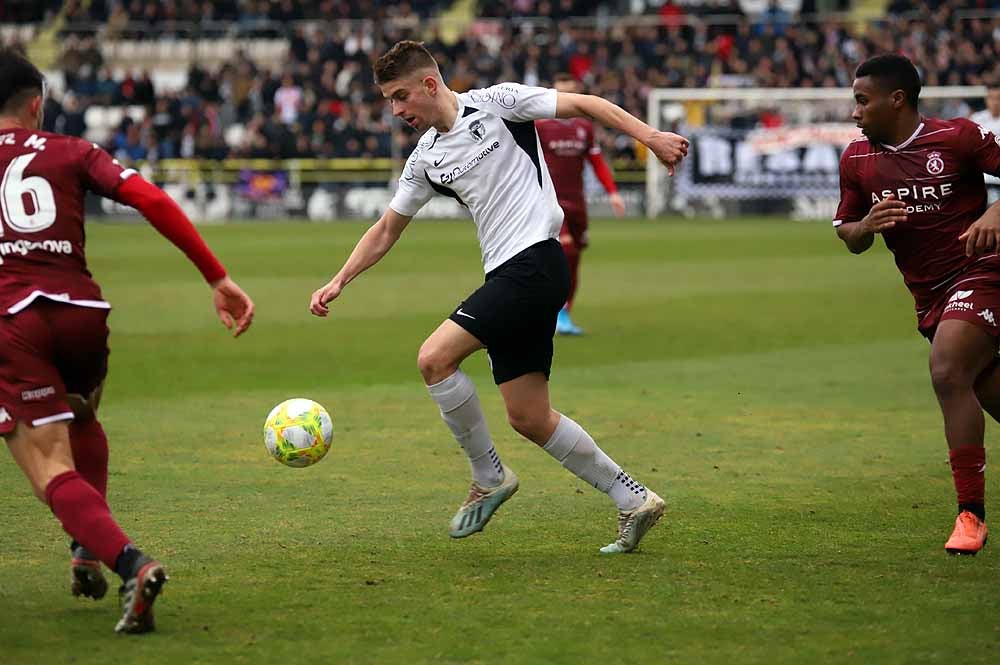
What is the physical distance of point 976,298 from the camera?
644 cm

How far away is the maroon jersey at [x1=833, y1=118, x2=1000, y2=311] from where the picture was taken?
6.59 meters

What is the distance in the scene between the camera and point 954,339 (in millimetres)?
6367

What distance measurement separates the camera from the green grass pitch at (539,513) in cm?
509

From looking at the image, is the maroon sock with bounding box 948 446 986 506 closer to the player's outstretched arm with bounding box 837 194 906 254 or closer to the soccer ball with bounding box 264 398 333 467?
the player's outstretched arm with bounding box 837 194 906 254

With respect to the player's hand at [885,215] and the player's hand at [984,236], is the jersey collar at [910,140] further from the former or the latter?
the player's hand at [984,236]

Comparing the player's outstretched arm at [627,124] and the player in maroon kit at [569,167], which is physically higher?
the player's outstretched arm at [627,124]

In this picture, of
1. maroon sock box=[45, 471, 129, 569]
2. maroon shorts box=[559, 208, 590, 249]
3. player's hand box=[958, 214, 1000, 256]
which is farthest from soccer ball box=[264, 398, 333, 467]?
maroon shorts box=[559, 208, 590, 249]

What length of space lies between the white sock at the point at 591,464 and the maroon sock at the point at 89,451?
1.93 metres

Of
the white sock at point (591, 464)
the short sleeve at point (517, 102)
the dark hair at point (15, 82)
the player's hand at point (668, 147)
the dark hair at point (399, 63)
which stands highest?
the dark hair at point (15, 82)

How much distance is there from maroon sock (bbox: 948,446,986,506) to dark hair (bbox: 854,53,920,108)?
1.57m

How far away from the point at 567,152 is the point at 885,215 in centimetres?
888

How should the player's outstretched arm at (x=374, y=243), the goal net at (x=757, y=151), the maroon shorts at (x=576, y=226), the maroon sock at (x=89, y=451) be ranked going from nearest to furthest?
the maroon sock at (x=89, y=451) < the player's outstretched arm at (x=374, y=243) < the maroon shorts at (x=576, y=226) < the goal net at (x=757, y=151)

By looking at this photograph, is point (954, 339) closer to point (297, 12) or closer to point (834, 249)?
point (834, 249)

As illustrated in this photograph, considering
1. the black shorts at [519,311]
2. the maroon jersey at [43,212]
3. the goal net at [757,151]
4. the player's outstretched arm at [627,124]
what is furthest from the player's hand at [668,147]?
the goal net at [757,151]
